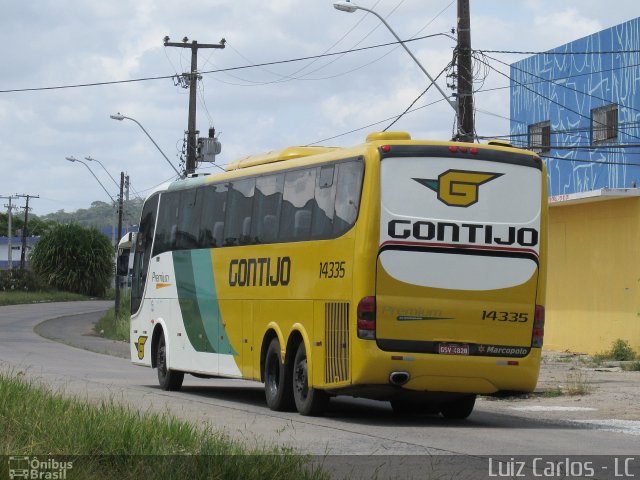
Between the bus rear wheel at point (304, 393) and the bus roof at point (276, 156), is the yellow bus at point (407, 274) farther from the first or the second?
the bus roof at point (276, 156)

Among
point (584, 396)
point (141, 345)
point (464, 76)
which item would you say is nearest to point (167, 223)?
point (141, 345)

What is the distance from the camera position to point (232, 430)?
545 inches

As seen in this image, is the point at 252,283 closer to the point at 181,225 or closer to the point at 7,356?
the point at 181,225

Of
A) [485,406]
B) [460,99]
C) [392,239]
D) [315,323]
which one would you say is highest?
[460,99]

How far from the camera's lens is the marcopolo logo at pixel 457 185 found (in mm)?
15797

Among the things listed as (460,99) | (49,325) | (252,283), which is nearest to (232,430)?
(252,283)

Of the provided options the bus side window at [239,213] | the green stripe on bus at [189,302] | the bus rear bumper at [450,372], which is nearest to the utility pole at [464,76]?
the green stripe on bus at [189,302]

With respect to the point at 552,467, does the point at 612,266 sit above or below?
above

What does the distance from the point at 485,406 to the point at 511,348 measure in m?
4.44

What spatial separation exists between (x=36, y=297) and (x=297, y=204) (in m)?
74.2

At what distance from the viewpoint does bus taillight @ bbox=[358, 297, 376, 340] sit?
604 inches

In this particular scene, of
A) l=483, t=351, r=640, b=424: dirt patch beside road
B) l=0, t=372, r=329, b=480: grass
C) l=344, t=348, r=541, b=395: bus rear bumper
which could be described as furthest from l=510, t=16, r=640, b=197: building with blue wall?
l=0, t=372, r=329, b=480: grass

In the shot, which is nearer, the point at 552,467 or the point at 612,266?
the point at 552,467

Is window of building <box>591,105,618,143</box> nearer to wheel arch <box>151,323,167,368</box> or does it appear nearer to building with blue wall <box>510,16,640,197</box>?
building with blue wall <box>510,16,640,197</box>
